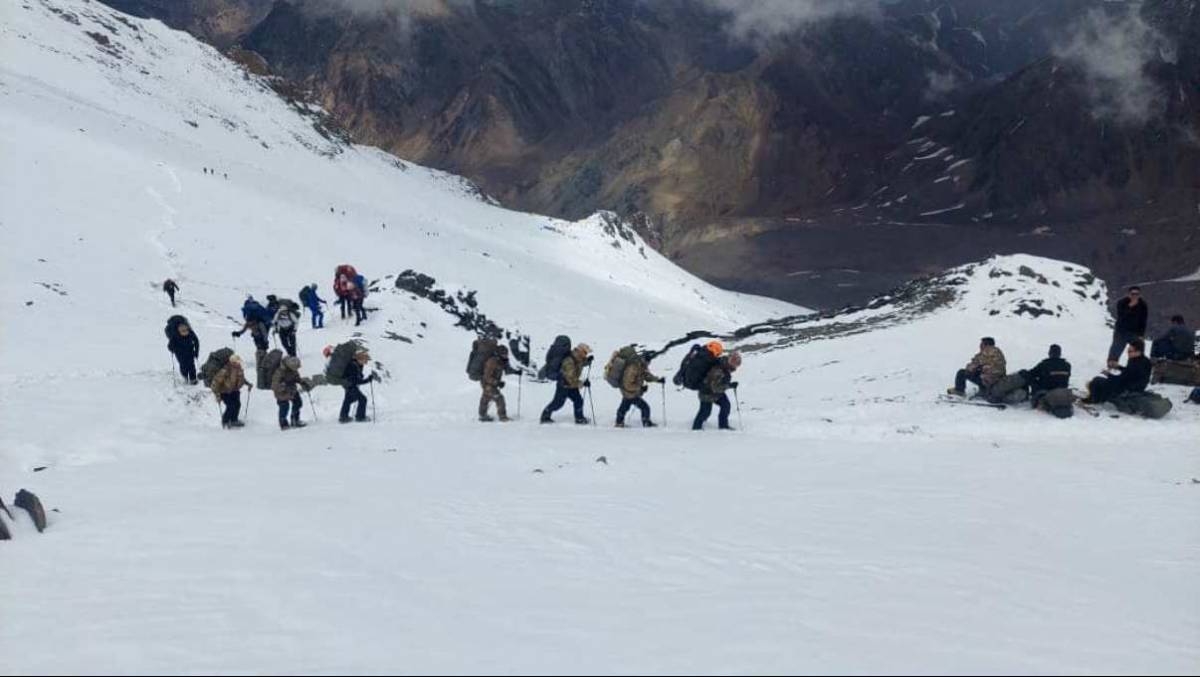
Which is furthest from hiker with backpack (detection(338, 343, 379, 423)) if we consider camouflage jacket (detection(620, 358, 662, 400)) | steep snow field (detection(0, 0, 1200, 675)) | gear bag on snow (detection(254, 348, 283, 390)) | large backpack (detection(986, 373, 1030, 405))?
large backpack (detection(986, 373, 1030, 405))

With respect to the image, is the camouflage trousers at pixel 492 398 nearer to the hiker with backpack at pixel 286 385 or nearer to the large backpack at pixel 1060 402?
the hiker with backpack at pixel 286 385

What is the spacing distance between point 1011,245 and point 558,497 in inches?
6986

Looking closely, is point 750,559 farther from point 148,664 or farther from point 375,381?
point 375,381

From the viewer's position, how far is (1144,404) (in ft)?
49.1

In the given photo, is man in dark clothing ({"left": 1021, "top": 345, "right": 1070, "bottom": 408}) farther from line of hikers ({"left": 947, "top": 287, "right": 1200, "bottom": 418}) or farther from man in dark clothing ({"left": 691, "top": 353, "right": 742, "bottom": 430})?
man in dark clothing ({"left": 691, "top": 353, "right": 742, "bottom": 430})

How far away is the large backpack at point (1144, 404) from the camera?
14.8 metres

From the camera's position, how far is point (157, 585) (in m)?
6.16

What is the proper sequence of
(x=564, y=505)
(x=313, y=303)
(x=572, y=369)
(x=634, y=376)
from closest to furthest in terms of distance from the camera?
(x=564, y=505) → (x=634, y=376) → (x=572, y=369) → (x=313, y=303)

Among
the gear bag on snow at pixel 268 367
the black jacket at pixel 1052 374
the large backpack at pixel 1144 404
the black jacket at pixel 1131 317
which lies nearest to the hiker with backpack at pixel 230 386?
the gear bag on snow at pixel 268 367

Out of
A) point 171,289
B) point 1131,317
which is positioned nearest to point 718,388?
point 1131,317

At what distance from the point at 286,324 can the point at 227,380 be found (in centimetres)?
503

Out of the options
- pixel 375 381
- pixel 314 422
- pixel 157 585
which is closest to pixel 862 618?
pixel 157 585

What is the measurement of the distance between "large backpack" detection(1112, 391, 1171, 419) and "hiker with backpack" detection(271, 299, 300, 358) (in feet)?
56.3

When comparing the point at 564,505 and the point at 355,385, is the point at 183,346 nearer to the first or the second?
the point at 355,385
